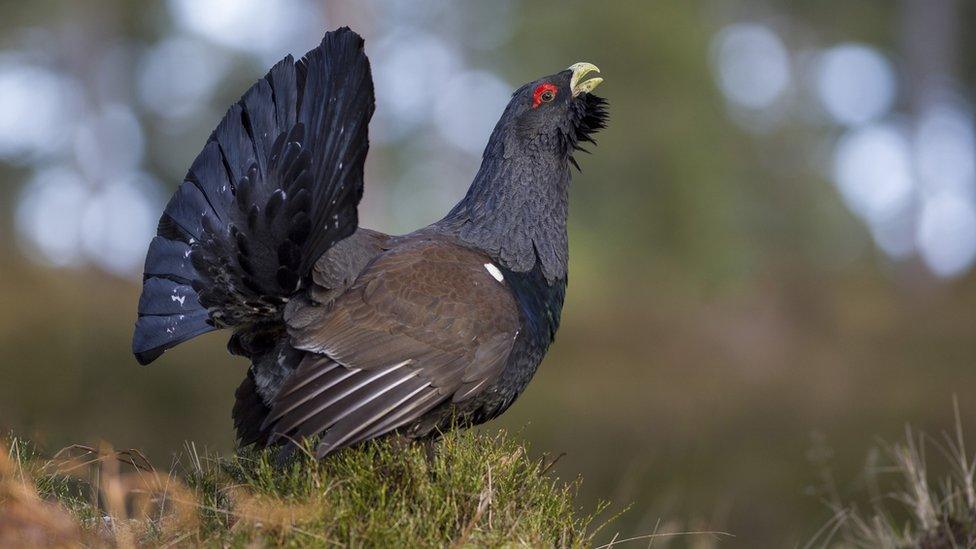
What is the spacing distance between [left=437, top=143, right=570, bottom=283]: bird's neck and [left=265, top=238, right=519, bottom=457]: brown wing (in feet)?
1.01

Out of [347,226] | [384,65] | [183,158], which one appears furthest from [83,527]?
[183,158]

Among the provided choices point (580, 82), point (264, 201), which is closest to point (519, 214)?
point (580, 82)

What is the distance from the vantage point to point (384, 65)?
21.7 meters

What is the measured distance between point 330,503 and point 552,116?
204cm

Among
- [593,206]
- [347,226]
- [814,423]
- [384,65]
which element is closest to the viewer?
[347,226]

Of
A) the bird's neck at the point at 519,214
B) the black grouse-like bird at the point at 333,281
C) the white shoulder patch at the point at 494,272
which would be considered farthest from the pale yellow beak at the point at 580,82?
the white shoulder patch at the point at 494,272

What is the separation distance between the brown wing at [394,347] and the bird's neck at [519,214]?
31 centimetres

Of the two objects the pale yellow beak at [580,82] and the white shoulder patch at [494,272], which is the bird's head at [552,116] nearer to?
the pale yellow beak at [580,82]

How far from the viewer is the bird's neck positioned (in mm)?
4055

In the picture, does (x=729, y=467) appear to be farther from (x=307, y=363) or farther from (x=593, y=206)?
(x=593, y=206)

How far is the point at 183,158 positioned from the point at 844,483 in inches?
884

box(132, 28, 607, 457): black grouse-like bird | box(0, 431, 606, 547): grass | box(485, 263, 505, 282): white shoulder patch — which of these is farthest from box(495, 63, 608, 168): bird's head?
box(0, 431, 606, 547): grass

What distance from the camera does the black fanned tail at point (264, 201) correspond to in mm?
3396

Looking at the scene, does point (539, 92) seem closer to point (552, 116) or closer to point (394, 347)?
point (552, 116)
